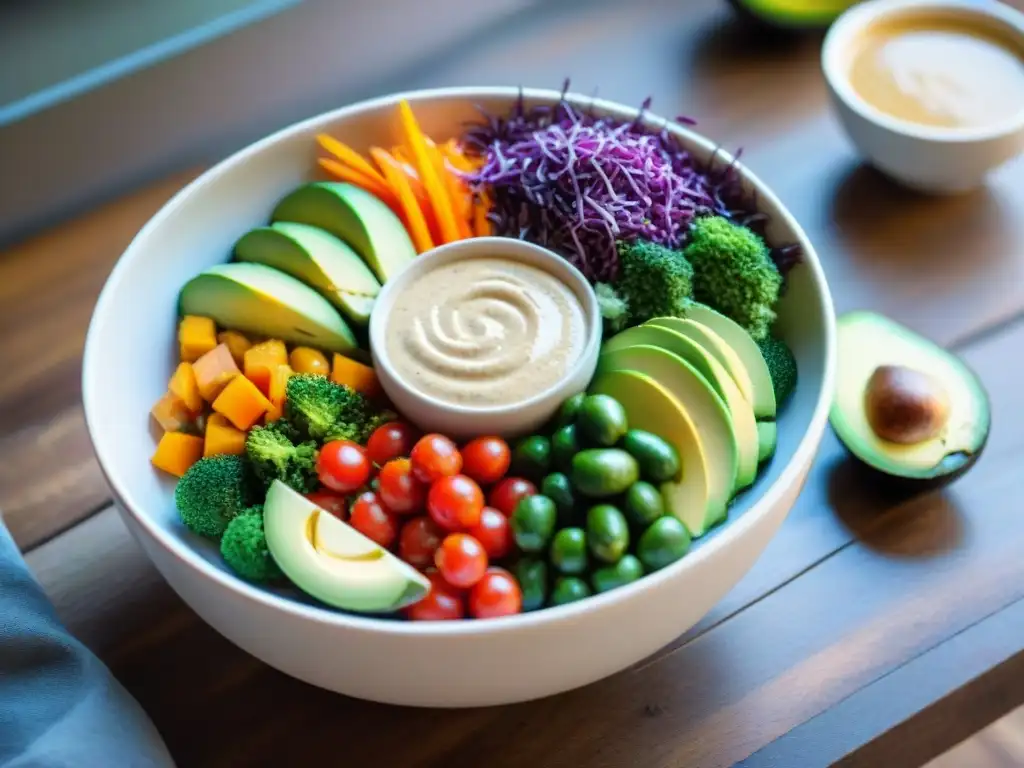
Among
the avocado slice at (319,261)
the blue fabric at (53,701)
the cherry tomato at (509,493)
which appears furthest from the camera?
the avocado slice at (319,261)

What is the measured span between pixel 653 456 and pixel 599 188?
1.74 ft

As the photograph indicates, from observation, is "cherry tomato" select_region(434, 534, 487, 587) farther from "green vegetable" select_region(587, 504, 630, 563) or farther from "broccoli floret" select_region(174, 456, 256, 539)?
"broccoli floret" select_region(174, 456, 256, 539)

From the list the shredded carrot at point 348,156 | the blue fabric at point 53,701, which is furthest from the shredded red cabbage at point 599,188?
the blue fabric at point 53,701

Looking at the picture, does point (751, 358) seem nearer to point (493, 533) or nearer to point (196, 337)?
point (493, 533)

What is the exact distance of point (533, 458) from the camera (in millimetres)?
1319

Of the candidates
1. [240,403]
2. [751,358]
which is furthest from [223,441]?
[751,358]

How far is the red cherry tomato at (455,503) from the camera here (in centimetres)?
122

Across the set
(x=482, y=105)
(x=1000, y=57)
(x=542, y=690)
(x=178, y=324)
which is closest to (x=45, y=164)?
(x=178, y=324)

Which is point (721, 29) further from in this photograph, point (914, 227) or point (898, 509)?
point (898, 509)

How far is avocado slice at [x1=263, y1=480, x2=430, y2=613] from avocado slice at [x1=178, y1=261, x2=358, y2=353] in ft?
0.94

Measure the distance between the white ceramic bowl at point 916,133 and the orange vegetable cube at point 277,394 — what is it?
109cm

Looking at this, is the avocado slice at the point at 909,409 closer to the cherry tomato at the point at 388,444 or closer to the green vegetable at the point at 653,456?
the green vegetable at the point at 653,456

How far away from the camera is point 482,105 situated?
1.72 m

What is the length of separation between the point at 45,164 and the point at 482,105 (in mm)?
817
